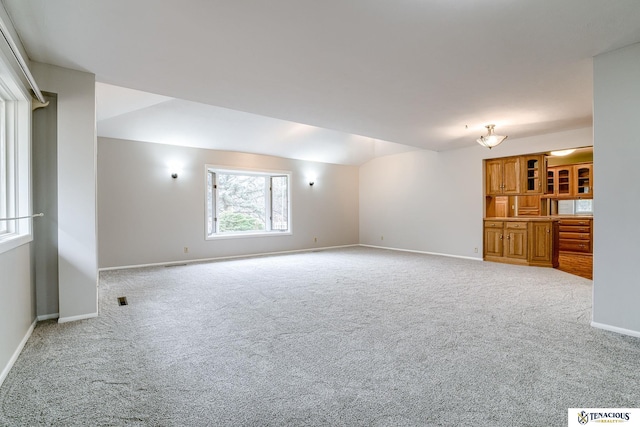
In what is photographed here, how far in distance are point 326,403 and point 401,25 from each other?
98.7 inches

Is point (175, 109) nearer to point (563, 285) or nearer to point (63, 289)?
point (63, 289)

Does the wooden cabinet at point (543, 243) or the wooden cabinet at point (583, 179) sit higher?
the wooden cabinet at point (583, 179)

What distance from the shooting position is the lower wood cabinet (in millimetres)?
5582

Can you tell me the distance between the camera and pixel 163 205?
5.94 metres

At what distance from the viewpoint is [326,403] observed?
65.0 inches

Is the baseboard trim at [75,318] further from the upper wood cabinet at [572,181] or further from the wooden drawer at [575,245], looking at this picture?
the upper wood cabinet at [572,181]

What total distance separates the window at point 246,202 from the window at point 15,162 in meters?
3.85

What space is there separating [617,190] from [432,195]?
4630 mm

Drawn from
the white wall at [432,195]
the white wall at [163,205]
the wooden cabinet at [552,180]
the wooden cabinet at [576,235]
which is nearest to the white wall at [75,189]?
the white wall at [163,205]

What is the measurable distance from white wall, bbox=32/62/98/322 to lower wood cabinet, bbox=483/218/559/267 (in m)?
6.52

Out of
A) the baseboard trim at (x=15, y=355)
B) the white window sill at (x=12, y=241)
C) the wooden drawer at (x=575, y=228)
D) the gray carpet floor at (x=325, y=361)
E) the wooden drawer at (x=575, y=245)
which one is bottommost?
the gray carpet floor at (x=325, y=361)

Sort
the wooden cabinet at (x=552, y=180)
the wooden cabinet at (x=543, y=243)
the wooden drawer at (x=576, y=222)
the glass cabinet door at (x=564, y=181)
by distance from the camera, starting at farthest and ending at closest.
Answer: the wooden cabinet at (x=552, y=180) → the glass cabinet door at (x=564, y=181) → the wooden drawer at (x=576, y=222) → the wooden cabinet at (x=543, y=243)

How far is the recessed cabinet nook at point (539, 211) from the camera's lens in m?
5.68

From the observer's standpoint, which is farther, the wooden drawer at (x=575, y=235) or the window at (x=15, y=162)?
the wooden drawer at (x=575, y=235)
